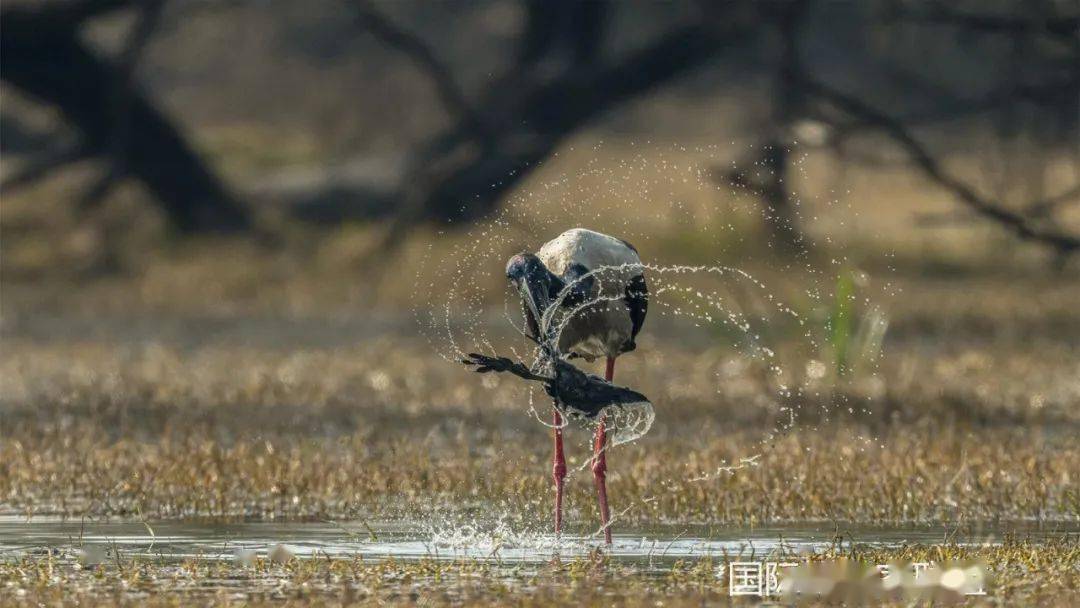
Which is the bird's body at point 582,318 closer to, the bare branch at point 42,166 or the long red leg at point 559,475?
the long red leg at point 559,475

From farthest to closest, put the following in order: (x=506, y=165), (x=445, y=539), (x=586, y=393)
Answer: (x=506, y=165) → (x=445, y=539) → (x=586, y=393)

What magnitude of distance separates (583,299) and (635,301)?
55 cm

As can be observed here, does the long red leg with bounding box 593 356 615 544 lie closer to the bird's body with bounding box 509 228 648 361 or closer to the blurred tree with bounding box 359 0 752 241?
Result: the bird's body with bounding box 509 228 648 361

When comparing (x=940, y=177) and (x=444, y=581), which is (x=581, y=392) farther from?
(x=940, y=177)

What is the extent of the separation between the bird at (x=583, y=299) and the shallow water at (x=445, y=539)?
34cm

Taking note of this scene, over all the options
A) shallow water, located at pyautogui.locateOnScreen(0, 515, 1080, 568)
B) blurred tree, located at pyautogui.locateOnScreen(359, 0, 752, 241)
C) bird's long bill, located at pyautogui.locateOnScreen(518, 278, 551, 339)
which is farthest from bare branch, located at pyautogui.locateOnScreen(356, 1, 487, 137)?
bird's long bill, located at pyautogui.locateOnScreen(518, 278, 551, 339)

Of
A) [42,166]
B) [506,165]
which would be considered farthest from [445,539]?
[42,166]

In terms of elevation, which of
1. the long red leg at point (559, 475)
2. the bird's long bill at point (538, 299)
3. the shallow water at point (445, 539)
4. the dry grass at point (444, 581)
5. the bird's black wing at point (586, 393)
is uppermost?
the bird's long bill at point (538, 299)

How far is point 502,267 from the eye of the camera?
74.5ft

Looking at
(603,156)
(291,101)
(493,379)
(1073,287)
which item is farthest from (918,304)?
(291,101)

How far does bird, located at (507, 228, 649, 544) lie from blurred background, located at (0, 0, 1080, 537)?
700 mm

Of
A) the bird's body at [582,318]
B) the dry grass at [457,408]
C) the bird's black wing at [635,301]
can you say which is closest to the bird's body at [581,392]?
the bird's body at [582,318]

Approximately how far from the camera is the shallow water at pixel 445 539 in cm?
788

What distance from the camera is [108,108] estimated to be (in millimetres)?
27062
